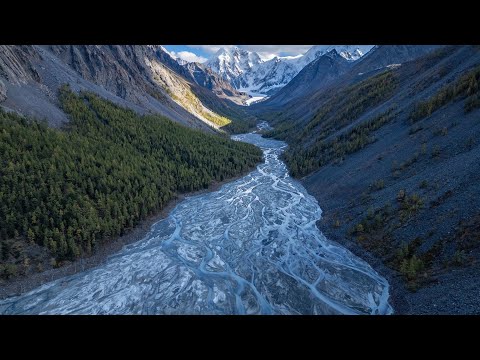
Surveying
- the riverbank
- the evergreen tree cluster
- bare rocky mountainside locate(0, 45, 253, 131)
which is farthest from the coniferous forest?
the evergreen tree cluster

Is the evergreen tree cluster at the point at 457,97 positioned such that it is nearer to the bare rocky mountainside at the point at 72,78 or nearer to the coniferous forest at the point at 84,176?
the coniferous forest at the point at 84,176

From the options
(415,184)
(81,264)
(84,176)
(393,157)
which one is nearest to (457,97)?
(393,157)

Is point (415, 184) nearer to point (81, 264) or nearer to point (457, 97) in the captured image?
point (457, 97)

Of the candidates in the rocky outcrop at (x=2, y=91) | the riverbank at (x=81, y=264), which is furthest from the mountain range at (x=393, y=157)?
the riverbank at (x=81, y=264)

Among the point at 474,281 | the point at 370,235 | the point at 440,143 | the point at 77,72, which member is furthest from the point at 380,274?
the point at 77,72
